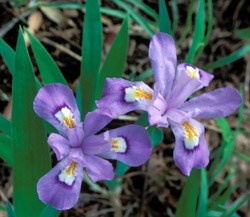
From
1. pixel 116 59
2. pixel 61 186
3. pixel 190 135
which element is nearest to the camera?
pixel 61 186

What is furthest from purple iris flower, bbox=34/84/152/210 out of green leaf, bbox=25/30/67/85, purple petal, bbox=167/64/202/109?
green leaf, bbox=25/30/67/85

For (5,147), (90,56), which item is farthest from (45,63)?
(5,147)

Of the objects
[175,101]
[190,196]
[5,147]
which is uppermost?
[175,101]

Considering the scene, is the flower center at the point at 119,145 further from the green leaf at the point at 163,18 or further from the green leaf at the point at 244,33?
the green leaf at the point at 244,33

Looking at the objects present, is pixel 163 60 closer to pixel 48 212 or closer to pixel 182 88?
pixel 182 88

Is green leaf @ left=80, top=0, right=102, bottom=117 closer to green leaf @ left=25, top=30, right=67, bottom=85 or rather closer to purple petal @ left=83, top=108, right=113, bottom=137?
green leaf @ left=25, top=30, right=67, bottom=85

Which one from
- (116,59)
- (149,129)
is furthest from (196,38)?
(149,129)
